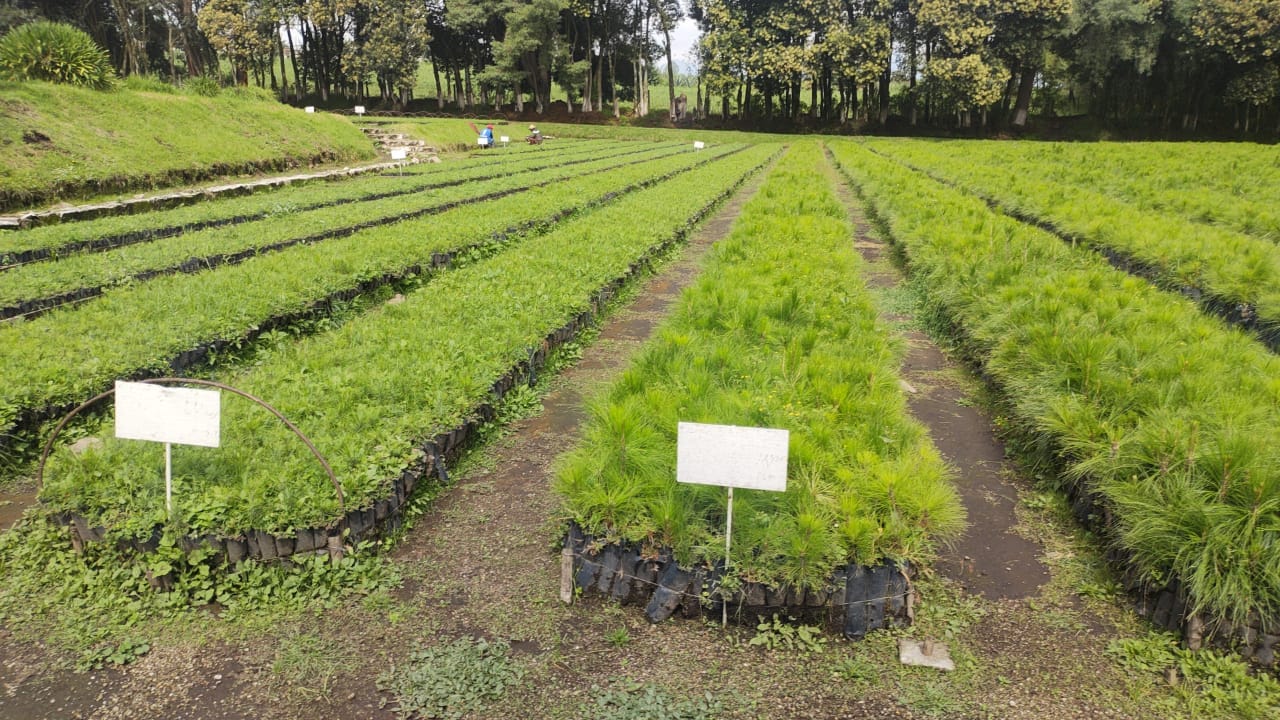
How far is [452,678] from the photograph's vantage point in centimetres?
292

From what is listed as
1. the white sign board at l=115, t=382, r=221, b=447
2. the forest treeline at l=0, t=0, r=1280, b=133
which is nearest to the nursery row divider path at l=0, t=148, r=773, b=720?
the white sign board at l=115, t=382, r=221, b=447

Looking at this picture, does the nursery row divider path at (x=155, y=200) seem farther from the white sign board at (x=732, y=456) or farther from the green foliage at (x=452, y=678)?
the white sign board at (x=732, y=456)

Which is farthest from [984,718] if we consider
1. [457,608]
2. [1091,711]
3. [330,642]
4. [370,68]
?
[370,68]

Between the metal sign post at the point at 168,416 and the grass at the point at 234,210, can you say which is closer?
the metal sign post at the point at 168,416

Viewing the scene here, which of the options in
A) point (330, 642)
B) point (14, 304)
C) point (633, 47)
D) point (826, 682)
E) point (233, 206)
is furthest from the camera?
point (633, 47)

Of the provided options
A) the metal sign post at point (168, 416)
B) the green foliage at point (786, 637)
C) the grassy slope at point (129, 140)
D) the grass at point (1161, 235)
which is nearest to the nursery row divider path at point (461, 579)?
the green foliage at point (786, 637)

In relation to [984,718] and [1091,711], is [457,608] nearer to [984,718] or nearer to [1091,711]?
[984,718]

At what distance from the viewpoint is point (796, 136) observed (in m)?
46.4

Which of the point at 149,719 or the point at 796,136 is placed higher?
the point at 796,136

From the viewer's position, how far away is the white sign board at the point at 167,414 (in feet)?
10.9

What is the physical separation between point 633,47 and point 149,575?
5258 cm

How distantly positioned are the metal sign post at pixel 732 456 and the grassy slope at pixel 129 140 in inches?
595

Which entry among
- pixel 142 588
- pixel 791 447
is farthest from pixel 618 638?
pixel 142 588

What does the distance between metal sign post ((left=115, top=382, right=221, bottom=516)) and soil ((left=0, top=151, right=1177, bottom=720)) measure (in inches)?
31.7
